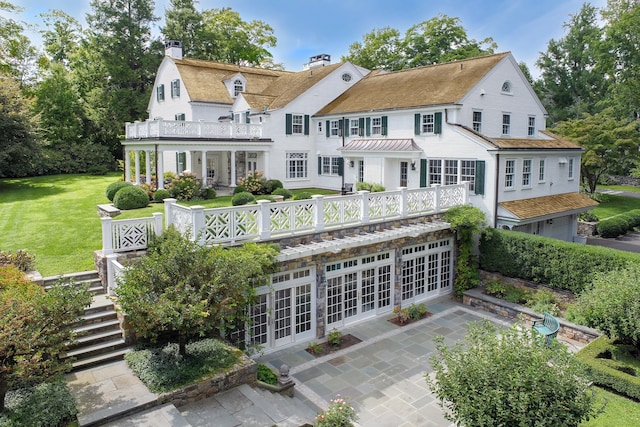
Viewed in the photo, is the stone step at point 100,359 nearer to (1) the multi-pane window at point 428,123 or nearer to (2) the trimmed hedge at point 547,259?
(2) the trimmed hedge at point 547,259

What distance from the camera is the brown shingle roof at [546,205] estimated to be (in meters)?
18.2

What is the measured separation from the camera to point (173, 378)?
346 inches

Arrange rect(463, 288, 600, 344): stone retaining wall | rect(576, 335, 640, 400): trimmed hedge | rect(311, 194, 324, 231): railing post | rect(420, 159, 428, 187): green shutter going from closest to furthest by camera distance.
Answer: rect(576, 335, 640, 400): trimmed hedge < rect(311, 194, 324, 231): railing post < rect(463, 288, 600, 344): stone retaining wall < rect(420, 159, 428, 187): green shutter

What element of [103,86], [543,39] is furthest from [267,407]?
[543,39]

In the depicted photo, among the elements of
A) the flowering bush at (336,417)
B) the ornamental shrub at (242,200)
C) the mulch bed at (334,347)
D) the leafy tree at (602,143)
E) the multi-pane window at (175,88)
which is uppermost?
the multi-pane window at (175,88)

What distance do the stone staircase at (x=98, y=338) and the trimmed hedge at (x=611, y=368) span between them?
10.0m

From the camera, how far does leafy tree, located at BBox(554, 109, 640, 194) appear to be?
98.8 feet

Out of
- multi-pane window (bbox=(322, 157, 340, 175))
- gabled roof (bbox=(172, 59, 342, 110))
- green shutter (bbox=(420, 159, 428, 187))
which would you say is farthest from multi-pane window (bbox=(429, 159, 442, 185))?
gabled roof (bbox=(172, 59, 342, 110))

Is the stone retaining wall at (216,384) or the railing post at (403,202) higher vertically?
the railing post at (403,202)

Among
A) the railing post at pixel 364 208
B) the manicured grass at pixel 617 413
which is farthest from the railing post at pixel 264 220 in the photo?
the manicured grass at pixel 617 413

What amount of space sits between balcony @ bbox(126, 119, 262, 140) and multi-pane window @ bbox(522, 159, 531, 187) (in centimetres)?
1466

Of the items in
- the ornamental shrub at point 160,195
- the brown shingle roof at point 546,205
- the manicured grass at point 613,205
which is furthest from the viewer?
the manicured grass at point 613,205

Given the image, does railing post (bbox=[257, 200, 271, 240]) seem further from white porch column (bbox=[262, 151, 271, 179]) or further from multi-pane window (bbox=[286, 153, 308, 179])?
multi-pane window (bbox=[286, 153, 308, 179])

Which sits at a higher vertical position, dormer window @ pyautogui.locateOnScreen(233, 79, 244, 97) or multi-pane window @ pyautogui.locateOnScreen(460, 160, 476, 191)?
dormer window @ pyautogui.locateOnScreen(233, 79, 244, 97)
